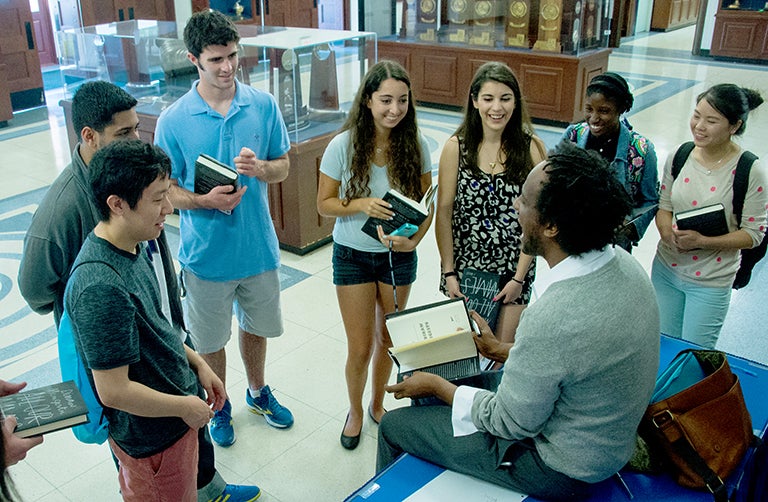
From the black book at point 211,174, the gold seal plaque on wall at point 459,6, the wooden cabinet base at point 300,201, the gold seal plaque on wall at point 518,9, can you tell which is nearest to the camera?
the black book at point 211,174

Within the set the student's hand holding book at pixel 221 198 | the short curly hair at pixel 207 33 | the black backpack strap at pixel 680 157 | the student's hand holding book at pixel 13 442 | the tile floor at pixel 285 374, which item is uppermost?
the short curly hair at pixel 207 33

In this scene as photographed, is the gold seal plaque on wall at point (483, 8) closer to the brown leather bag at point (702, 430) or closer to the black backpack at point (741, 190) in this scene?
the black backpack at point (741, 190)

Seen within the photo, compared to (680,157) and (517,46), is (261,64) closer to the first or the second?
(680,157)

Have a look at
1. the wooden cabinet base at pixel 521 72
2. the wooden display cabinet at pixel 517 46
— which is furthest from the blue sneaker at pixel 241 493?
the wooden display cabinet at pixel 517 46

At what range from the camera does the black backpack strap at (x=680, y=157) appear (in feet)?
9.14

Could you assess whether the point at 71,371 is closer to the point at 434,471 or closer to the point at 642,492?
the point at 434,471

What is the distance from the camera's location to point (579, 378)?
1.69 meters

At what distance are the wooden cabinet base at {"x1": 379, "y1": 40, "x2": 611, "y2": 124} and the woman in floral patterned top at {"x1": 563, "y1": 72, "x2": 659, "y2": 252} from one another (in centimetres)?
515

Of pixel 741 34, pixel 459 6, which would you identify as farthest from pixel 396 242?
pixel 741 34

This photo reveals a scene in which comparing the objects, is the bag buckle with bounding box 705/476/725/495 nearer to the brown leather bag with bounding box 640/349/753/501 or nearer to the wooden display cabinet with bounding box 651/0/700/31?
the brown leather bag with bounding box 640/349/753/501

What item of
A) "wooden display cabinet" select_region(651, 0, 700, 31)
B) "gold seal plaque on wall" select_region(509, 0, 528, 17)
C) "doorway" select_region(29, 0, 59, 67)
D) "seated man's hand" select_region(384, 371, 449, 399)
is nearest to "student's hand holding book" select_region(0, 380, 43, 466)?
"seated man's hand" select_region(384, 371, 449, 399)

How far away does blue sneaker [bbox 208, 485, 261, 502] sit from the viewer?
104 inches

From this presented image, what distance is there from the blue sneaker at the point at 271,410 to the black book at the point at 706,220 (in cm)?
186

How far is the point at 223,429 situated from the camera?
9.93 ft
